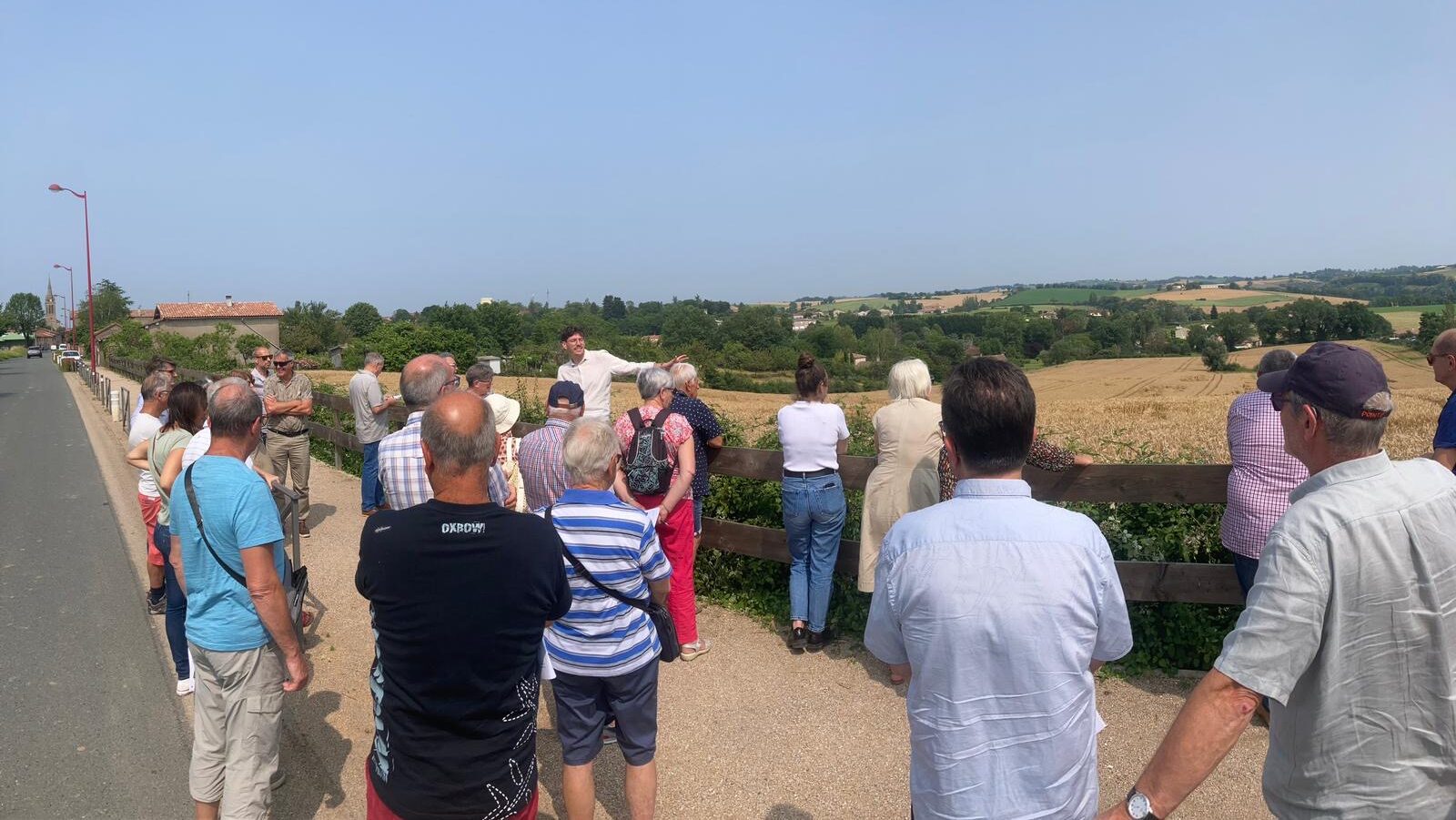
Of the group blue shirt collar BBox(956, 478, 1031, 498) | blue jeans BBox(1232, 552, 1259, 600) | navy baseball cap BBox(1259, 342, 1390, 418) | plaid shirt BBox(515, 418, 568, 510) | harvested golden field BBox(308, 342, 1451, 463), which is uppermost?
navy baseball cap BBox(1259, 342, 1390, 418)

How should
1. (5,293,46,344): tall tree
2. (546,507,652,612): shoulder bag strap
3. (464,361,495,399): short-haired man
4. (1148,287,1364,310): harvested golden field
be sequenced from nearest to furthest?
(546,507,652,612): shoulder bag strap, (464,361,495,399): short-haired man, (1148,287,1364,310): harvested golden field, (5,293,46,344): tall tree

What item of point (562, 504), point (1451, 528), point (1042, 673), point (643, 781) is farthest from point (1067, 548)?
point (643, 781)

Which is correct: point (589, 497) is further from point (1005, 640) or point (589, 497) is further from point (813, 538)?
point (813, 538)

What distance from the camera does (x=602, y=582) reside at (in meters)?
2.94

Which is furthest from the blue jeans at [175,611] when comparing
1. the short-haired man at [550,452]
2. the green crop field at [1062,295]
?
the green crop field at [1062,295]

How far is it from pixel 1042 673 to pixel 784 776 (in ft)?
7.48

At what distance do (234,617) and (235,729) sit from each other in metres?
0.44

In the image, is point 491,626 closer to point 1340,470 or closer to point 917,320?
point 1340,470

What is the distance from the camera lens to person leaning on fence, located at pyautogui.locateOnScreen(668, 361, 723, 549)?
17.2 feet

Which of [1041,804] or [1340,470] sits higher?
[1340,470]

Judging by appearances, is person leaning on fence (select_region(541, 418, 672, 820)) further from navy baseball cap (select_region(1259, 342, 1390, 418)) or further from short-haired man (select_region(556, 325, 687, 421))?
short-haired man (select_region(556, 325, 687, 421))

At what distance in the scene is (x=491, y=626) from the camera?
233cm

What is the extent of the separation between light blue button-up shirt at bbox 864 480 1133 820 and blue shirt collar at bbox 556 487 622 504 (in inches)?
51.0

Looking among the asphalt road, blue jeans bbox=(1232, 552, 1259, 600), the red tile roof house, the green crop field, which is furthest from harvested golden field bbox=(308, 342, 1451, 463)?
the red tile roof house
